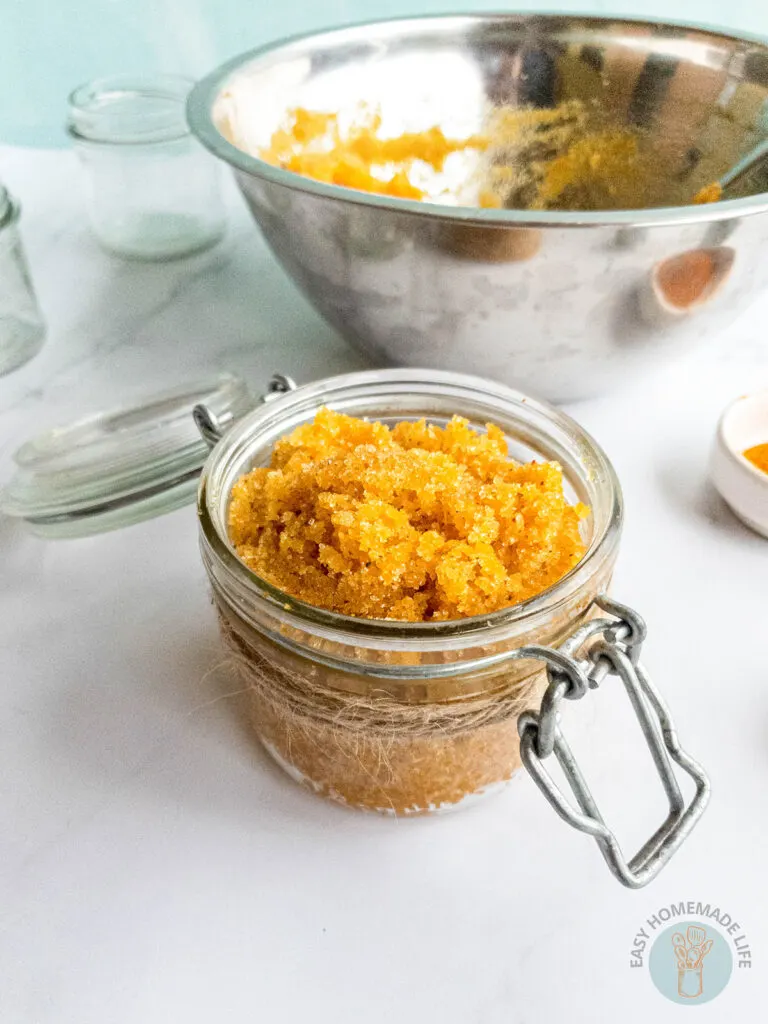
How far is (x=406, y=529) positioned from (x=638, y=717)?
5.1 inches

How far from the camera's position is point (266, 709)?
17.2 inches

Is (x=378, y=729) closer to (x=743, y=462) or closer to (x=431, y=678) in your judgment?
(x=431, y=678)

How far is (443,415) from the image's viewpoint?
54 centimetres

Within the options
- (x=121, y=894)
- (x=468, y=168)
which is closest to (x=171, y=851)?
(x=121, y=894)

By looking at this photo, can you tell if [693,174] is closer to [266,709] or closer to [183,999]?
[266,709]

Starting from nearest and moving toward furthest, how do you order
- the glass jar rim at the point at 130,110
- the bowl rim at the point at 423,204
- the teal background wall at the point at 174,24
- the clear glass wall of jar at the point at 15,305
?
1. the bowl rim at the point at 423,204
2. the clear glass wall of jar at the point at 15,305
3. the glass jar rim at the point at 130,110
4. the teal background wall at the point at 174,24

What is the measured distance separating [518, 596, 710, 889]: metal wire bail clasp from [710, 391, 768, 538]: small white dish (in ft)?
0.84

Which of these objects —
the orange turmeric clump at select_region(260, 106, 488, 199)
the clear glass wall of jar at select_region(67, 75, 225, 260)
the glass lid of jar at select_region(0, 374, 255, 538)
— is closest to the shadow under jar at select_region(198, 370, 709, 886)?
the glass lid of jar at select_region(0, 374, 255, 538)

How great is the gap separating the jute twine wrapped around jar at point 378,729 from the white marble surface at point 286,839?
0.03 m

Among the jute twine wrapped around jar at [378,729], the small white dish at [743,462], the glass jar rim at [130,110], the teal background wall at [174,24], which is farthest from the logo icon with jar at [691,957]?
the teal background wall at [174,24]

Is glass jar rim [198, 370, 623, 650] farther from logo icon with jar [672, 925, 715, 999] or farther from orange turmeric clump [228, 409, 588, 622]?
logo icon with jar [672, 925, 715, 999]

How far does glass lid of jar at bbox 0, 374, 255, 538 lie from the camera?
547 millimetres

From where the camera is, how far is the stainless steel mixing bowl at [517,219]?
56 centimetres

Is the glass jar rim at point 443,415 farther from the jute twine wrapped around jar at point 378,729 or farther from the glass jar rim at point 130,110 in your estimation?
the glass jar rim at point 130,110
